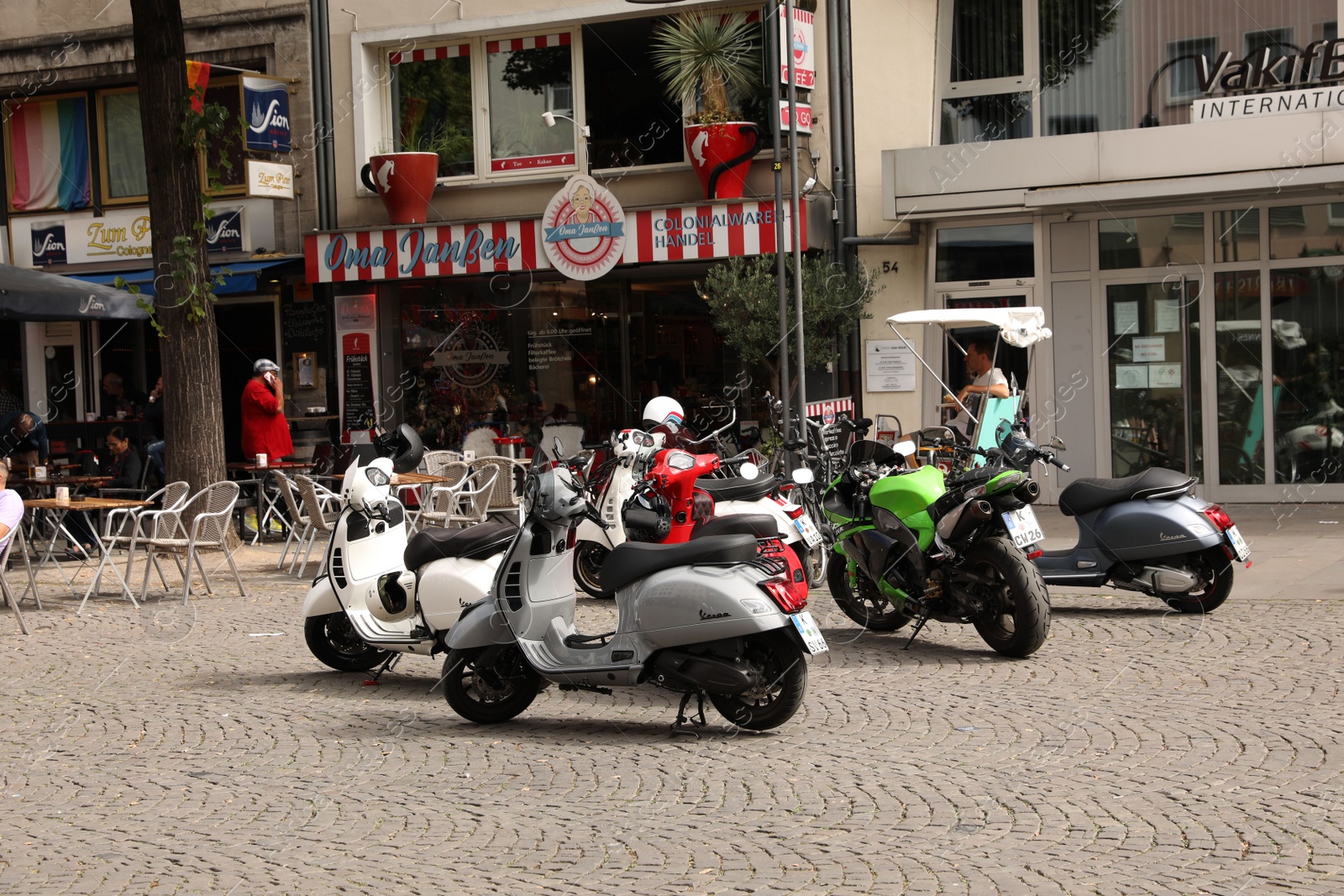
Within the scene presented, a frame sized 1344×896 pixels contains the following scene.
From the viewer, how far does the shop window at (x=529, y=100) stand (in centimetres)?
1688

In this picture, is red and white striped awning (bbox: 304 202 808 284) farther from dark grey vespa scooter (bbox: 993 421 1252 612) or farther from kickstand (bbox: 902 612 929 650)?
kickstand (bbox: 902 612 929 650)

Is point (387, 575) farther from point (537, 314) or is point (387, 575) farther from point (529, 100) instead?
point (529, 100)

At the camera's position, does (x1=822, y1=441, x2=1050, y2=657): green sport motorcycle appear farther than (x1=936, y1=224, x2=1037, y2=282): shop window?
No

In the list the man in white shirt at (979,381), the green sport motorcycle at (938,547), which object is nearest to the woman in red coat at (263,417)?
the man in white shirt at (979,381)

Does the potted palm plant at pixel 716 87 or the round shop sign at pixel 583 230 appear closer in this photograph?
the potted palm plant at pixel 716 87

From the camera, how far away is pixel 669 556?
6.39 m

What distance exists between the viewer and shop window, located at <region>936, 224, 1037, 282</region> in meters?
15.4

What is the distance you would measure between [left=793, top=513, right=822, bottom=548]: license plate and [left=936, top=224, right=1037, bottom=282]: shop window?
264 inches

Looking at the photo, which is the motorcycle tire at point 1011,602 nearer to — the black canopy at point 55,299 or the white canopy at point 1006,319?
the white canopy at point 1006,319

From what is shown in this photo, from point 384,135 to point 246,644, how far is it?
9.89 metres

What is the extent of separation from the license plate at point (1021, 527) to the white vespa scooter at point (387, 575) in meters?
2.67

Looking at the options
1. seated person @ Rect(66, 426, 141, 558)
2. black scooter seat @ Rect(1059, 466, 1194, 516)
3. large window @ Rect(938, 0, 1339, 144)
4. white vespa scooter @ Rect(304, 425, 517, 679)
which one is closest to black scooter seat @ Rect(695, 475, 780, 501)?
black scooter seat @ Rect(1059, 466, 1194, 516)

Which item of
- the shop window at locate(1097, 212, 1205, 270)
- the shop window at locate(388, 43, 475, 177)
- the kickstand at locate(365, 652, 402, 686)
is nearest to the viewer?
the kickstand at locate(365, 652, 402, 686)

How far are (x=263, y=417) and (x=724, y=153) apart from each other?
5589mm
